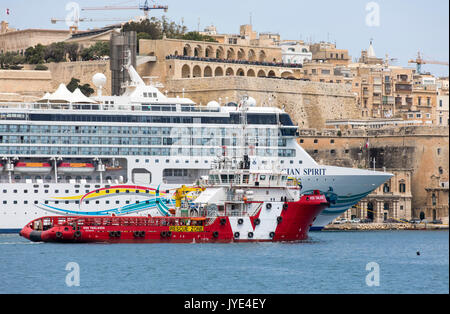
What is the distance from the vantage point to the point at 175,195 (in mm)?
60406

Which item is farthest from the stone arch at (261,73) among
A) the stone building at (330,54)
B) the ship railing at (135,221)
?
the ship railing at (135,221)

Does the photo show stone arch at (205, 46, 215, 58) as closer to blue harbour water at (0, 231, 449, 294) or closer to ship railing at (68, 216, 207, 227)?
blue harbour water at (0, 231, 449, 294)

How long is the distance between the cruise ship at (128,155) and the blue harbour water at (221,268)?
459 centimetres

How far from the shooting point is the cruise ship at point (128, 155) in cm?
6338

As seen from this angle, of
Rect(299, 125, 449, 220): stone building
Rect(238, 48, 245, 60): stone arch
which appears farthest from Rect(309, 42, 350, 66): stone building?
Rect(299, 125, 449, 220): stone building

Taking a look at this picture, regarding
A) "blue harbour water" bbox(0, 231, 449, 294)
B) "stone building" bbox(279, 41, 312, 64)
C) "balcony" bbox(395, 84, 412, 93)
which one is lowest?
"blue harbour water" bbox(0, 231, 449, 294)

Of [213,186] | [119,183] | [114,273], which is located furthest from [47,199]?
[114,273]

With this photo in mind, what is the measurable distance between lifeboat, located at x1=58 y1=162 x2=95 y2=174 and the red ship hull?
841 cm

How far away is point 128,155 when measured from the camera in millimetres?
65688

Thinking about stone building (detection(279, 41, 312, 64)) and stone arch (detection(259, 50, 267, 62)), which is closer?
stone arch (detection(259, 50, 267, 62))

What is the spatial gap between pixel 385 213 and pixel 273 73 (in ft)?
76.1

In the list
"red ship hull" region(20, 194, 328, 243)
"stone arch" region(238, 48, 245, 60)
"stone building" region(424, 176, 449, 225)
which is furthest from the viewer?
"stone arch" region(238, 48, 245, 60)

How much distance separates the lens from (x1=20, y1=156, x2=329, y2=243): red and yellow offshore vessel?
184 feet
